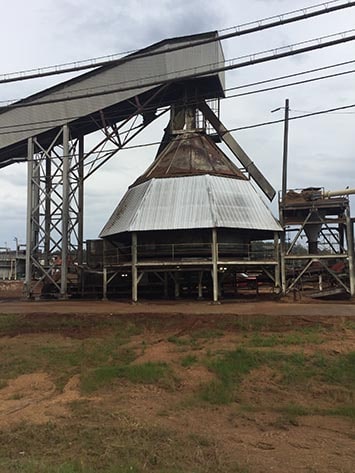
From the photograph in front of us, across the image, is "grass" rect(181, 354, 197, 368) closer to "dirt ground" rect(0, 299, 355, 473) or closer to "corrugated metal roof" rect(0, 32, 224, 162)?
"dirt ground" rect(0, 299, 355, 473)

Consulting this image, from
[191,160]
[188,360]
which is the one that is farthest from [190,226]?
[188,360]

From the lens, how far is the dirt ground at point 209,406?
30.5ft

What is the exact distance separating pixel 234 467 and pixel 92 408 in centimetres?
550

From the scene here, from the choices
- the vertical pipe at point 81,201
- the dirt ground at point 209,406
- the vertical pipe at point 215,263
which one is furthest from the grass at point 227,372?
the vertical pipe at point 81,201

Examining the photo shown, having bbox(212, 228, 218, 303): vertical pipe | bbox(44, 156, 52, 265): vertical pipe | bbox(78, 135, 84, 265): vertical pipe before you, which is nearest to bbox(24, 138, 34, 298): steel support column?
bbox(44, 156, 52, 265): vertical pipe

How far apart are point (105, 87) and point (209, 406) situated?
103 ft

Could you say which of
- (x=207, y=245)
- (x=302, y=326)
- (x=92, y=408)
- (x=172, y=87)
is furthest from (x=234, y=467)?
(x=172, y=87)

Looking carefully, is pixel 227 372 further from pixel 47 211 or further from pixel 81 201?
pixel 81 201

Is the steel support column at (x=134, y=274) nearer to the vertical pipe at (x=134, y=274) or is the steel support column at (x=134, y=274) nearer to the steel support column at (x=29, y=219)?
the vertical pipe at (x=134, y=274)

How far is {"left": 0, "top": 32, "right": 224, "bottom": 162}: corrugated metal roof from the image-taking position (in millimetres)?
37625

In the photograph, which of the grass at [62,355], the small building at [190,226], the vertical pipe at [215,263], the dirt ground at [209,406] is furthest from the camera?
the small building at [190,226]

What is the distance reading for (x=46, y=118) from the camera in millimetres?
39750

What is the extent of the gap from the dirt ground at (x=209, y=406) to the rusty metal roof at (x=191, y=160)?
589 inches

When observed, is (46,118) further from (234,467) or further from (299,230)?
(234,467)
